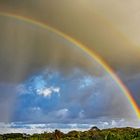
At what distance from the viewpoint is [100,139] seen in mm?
88938

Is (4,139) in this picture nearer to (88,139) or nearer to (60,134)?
(60,134)

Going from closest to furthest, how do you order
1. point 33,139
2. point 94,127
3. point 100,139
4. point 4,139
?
point 100,139 → point 33,139 → point 4,139 → point 94,127

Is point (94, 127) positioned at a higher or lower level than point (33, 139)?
higher

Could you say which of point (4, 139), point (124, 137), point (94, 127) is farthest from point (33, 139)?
point (94, 127)

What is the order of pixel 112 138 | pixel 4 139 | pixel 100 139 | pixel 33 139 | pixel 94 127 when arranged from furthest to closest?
pixel 94 127
pixel 4 139
pixel 33 139
pixel 100 139
pixel 112 138

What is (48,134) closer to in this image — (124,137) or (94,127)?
(94,127)

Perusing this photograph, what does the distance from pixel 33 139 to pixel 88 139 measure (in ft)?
58.3

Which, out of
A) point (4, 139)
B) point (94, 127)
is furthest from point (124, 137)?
point (94, 127)

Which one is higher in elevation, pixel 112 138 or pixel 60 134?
pixel 60 134

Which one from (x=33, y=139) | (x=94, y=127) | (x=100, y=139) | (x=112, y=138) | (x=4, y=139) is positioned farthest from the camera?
(x=94, y=127)

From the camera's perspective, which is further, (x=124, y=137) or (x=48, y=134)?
(x=48, y=134)

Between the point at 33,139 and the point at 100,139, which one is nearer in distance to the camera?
the point at 100,139

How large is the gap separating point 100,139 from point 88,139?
6.16 m

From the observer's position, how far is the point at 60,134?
119750mm
